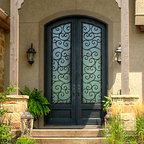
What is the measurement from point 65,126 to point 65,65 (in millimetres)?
1632

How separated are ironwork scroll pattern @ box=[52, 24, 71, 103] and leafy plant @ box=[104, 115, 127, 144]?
2568 mm

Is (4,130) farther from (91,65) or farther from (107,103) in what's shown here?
(91,65)

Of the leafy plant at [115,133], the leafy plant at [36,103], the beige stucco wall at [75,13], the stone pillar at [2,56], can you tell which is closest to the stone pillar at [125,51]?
the leafy plant at [115,133]

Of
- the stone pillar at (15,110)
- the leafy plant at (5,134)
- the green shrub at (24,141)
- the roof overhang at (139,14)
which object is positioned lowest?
the green shrub at (24,141)

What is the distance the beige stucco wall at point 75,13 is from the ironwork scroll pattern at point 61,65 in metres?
0.39

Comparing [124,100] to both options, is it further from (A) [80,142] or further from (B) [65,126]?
(B) [65,126]

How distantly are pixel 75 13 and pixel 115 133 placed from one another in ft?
12.6

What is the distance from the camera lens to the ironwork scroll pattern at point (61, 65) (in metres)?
9.90

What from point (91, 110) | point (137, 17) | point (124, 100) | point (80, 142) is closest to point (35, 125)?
point (91, 110)

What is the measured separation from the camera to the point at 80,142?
25.7 feet

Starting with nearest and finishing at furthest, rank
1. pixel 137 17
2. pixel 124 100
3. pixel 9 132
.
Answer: pixel 9 132, pixel 124 100, pixel 137 17

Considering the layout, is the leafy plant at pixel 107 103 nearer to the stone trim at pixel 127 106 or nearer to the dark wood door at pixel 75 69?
the dark wood door at pixel 75 69

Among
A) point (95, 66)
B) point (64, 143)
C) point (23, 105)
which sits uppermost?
point (95, 66)

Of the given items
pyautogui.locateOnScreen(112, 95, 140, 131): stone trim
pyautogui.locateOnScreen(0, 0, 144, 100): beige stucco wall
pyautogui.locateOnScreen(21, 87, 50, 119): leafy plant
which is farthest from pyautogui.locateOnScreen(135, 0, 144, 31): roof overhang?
pyautogui.locateOnScreen(21, 87, 50, 119): leafy plant
